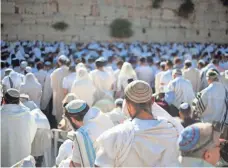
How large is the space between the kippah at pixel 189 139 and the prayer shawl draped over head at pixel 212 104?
339 cm

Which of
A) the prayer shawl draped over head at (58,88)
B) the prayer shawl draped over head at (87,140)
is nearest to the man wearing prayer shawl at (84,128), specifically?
the prayer shawl draped over head at (87,140)

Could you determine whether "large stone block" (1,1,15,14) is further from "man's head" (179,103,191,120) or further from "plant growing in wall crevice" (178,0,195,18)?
"man's head" (179,103,191,120)

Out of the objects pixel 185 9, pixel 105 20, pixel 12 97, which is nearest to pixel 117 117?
pixel 12 97

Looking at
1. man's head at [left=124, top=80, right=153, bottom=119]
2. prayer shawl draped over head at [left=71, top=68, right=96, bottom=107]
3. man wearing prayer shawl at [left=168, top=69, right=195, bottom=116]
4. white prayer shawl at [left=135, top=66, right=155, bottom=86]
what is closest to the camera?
man's head at [left=124, top=80, right=153, bottom=119]

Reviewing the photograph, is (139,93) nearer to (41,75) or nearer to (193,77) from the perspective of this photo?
(193,77)

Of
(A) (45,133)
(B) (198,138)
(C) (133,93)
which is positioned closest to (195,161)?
(B) (198,138)

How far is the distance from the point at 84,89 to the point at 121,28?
51.2ft

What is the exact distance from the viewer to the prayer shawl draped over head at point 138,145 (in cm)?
302

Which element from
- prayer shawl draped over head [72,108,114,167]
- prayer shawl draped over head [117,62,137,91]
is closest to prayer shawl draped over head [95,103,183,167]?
prayer shawl draped over head [72,108,114,167]

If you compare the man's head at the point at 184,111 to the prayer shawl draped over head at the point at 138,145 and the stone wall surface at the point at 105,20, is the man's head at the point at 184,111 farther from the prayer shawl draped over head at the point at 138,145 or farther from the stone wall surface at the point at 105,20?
the stone wall surface at the point at 105,20

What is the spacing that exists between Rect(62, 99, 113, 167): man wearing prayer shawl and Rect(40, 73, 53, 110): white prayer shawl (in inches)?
217

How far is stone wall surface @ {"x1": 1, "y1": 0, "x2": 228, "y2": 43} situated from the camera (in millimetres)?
22297

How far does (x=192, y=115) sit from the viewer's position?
614 centimetres

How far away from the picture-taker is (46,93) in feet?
30.8
